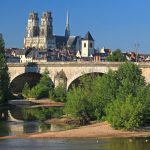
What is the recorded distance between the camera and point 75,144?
47.7m

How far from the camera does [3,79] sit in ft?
292

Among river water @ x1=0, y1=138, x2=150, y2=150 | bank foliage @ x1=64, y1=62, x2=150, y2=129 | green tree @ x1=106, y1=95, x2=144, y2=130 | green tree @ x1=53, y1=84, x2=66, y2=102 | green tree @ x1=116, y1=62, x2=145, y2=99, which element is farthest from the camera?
green tree @ x1=53, y1=84, x2=66, y2=102

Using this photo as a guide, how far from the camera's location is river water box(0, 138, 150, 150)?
4575 centimetres

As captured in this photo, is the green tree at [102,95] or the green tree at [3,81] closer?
the green tree at [102,95]

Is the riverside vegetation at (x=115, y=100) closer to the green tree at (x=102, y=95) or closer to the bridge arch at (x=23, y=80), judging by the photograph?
the green tree at (x=102, y=95)

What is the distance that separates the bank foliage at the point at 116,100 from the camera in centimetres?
5378

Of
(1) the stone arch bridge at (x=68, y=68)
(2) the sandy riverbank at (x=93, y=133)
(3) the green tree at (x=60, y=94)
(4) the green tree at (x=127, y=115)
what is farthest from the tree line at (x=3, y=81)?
(4) the green tree at (x=127, y=115)

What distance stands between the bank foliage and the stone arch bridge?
1976 centimetres

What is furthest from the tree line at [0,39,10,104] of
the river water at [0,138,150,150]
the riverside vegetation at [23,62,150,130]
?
the river water at [0,138,150,150]

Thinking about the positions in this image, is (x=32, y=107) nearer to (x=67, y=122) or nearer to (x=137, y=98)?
(x=67, y=122)

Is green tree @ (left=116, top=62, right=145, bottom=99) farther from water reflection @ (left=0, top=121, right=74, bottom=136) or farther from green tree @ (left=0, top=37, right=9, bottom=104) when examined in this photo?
green tree @ (left=0, top=37, right=9, bottom=104)

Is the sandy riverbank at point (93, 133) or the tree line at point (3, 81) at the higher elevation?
the tree line at point (3, 81)

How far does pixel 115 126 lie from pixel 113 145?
701 centimetres

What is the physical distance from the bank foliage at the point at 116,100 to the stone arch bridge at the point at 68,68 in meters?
19.8
